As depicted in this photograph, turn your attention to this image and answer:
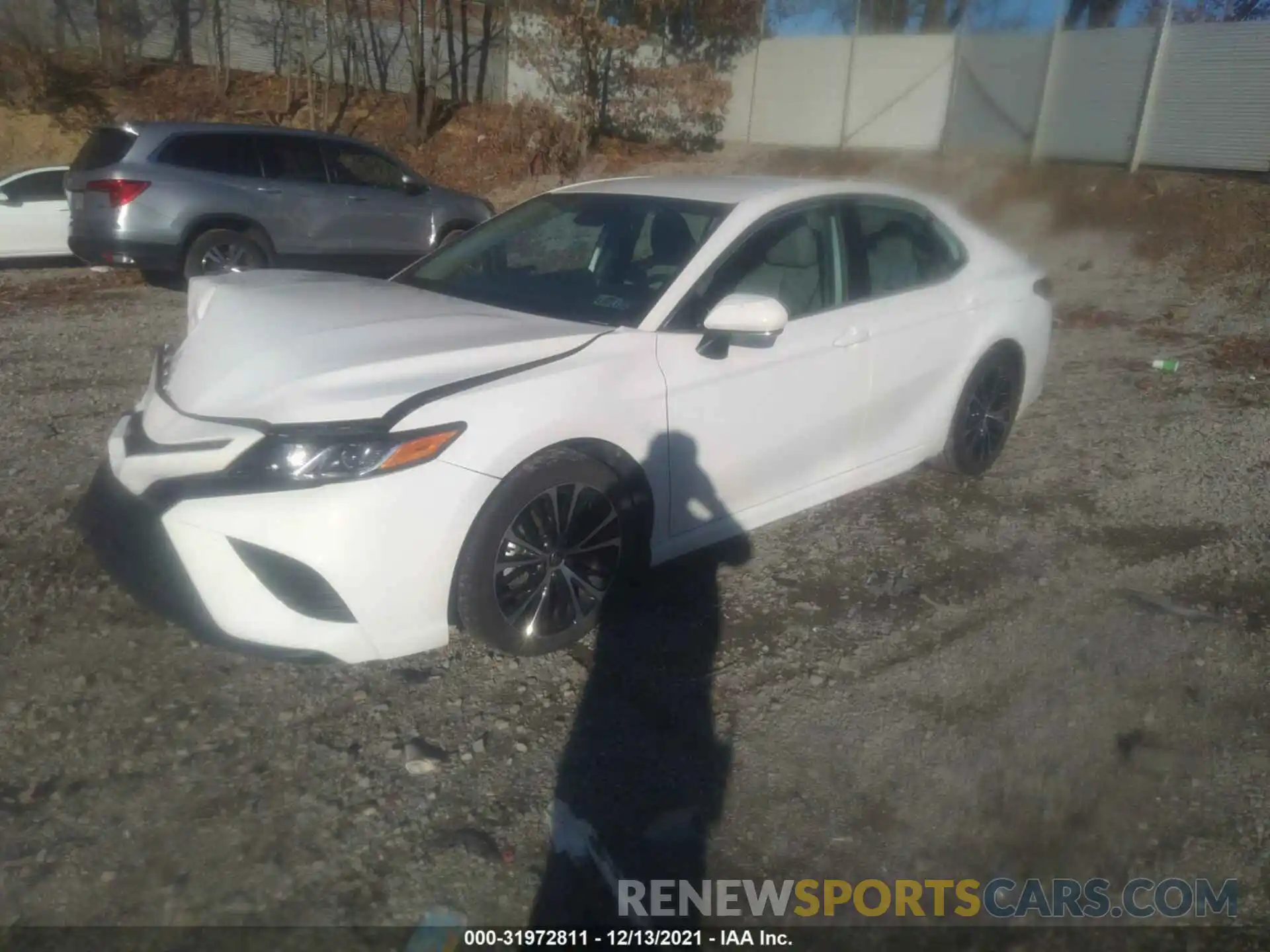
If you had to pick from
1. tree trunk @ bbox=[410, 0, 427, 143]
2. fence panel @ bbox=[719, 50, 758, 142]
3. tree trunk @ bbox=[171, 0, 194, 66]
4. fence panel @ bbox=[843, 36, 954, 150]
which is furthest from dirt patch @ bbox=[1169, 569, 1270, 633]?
tree trunk @ bbox=[171, 0, 194, 66]

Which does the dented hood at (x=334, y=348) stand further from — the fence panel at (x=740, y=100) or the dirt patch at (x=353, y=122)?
the fence panel at (x=740, y=100)

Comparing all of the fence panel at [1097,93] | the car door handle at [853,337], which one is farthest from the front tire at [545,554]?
the fence panel at [1097,93]

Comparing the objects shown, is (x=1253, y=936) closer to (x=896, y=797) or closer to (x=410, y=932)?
(x=896, y=797)

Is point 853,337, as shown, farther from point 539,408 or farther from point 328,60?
point 328,60

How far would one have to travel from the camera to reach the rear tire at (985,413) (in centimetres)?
514

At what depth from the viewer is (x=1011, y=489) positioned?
17.8 feet

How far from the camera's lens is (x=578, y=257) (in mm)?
4324

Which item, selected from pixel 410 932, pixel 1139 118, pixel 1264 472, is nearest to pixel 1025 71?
pixel 1139 118

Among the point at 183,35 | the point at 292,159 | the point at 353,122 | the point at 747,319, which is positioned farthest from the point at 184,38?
the point at 747,319

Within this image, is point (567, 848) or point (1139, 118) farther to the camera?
point (1139, 118)

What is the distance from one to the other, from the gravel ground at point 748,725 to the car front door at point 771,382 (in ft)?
1.51

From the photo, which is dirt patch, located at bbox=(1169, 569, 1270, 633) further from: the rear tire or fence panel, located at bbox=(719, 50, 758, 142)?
fence panel, located at bbox=(719, 50, 758, 142)

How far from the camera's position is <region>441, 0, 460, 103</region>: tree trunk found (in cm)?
2250

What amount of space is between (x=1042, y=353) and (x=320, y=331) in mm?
3988
